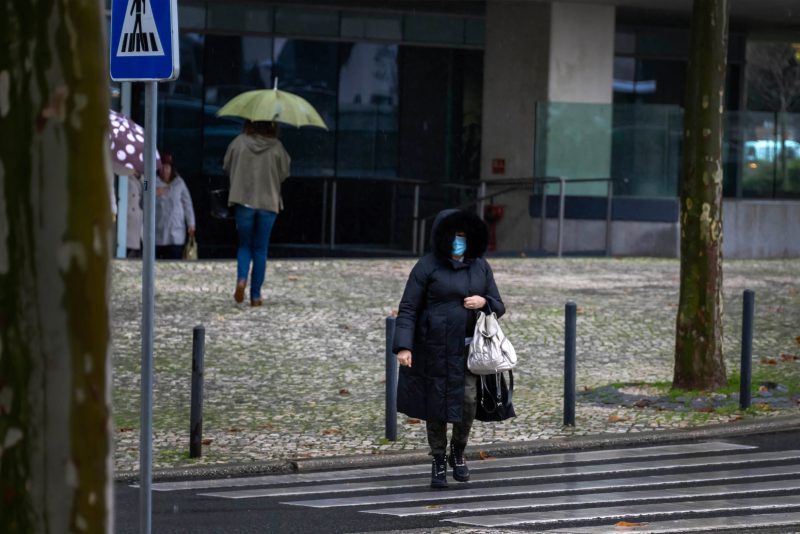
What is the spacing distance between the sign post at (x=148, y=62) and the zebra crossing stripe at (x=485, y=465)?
262cm

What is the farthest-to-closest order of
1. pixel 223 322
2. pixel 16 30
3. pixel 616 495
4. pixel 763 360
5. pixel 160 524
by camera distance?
1. pixel 223 322
2. pixel 763 360
3. pixel 616 495
4. pixel 160 524
5. pixel 16 30

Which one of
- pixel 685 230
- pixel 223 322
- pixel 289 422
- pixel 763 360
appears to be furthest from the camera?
pixel 223 322

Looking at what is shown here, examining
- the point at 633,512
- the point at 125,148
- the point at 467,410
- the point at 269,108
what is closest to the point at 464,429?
the point at 467,410

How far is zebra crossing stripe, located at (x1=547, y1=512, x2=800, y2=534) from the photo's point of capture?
24.9 feet

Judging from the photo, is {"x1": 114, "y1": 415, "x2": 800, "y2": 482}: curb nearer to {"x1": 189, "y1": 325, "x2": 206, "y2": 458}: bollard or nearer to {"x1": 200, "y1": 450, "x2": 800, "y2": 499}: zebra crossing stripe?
{"x1": 189, "y1": 325, "x2": 206, "y2": 458}: bollard

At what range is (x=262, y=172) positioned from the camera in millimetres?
16469

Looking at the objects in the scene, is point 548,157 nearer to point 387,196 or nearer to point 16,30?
point 387,196

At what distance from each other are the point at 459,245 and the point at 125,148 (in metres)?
3.66

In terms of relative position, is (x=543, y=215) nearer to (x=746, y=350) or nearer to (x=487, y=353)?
(x=746, y=350)

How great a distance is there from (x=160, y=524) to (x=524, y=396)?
5.01 metres

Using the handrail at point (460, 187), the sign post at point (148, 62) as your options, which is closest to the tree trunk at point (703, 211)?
the sign post at point (148, 62)

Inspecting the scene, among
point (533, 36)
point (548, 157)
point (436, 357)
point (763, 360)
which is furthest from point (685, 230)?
point (533, 36)

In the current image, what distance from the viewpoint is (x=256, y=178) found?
1642cm

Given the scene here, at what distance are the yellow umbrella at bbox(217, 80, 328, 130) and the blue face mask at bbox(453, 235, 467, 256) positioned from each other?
786 cm
